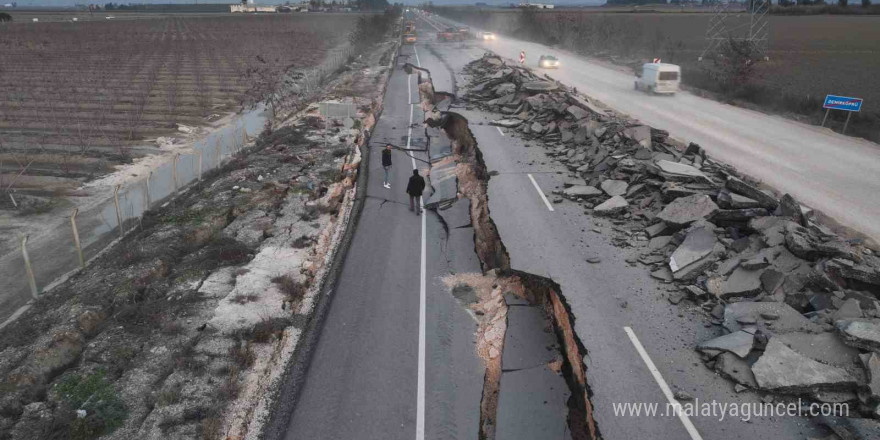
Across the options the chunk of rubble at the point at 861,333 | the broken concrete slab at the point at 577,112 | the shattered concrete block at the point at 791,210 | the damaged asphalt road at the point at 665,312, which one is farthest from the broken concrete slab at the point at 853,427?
the broken concrete slab at the point at 577,112

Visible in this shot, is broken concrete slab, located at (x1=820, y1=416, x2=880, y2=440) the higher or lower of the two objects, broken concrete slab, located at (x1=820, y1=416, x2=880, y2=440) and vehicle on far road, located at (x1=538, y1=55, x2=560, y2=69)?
the lower

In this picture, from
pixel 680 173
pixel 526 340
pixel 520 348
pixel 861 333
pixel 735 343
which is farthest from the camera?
pixel 680 173

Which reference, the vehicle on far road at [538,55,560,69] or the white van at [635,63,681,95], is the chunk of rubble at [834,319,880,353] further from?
the vehicle on far road at [538,55,560,69]

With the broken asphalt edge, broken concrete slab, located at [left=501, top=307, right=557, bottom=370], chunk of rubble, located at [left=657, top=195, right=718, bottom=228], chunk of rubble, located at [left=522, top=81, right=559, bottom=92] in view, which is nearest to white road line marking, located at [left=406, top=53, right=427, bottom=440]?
broken concrete slab, located at [left=501, top=307, right=557, bottom=370]

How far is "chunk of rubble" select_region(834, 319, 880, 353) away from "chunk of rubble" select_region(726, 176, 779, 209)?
181 inches

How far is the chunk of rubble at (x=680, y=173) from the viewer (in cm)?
1466

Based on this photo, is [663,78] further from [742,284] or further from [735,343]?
[735,343]

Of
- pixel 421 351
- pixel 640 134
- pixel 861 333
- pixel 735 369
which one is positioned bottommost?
pixel 421 351

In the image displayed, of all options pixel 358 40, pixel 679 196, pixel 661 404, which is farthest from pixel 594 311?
pixel 358 40

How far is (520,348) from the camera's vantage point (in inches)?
409

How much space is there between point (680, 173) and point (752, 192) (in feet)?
7.36

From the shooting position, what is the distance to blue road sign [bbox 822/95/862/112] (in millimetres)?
21828

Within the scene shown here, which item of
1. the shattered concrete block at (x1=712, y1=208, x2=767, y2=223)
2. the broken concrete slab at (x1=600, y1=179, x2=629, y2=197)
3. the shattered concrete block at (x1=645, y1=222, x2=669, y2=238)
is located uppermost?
the shattered concrete block at (x1=712, y1=208, x2=767, y2=223)

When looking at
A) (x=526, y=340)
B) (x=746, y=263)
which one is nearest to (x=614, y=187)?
(x=746, y=263)
